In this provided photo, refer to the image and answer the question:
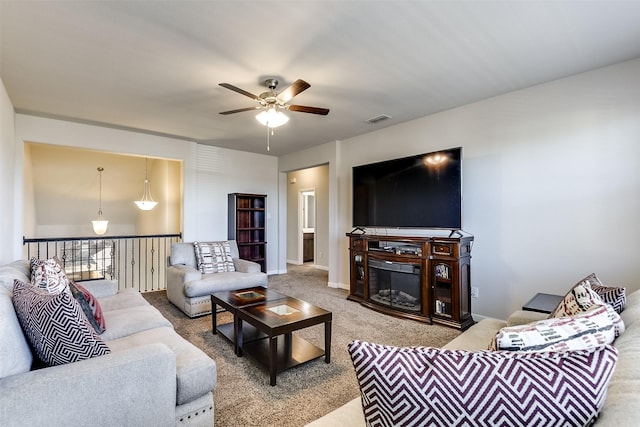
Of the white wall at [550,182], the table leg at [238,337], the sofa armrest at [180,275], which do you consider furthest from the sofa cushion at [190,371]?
the white wall at [550,182]

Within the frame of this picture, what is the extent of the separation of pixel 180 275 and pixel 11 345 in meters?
2.61

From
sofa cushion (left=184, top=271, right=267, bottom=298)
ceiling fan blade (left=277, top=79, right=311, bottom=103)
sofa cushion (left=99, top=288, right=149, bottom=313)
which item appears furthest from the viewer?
sofa cushion (left=184, top=271, right=267, bottom=298)

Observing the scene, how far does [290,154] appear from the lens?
6238 mm

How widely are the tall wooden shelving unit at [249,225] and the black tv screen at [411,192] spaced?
7.61ft

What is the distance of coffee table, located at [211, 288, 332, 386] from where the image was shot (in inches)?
87.0

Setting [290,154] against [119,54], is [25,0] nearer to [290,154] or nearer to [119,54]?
[119,54]

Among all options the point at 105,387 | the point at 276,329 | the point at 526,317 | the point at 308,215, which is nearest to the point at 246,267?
the point at 276,329

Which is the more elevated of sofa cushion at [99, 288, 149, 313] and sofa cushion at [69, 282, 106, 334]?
sofa cushion at [69, 282, 106, 334]

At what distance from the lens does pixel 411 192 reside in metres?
3.78

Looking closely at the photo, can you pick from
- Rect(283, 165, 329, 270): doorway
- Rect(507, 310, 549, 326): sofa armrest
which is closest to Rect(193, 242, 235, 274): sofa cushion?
Rect(283, 165, 329, 270): doorway

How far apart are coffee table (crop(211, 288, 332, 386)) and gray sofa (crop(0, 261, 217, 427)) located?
0.60m

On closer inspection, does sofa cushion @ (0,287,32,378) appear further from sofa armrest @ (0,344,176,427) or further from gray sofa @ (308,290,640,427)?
gray sofa @ (308,290,640,427)

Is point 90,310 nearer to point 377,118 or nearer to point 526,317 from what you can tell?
point 526,317

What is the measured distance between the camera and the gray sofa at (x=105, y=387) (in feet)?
3.77
